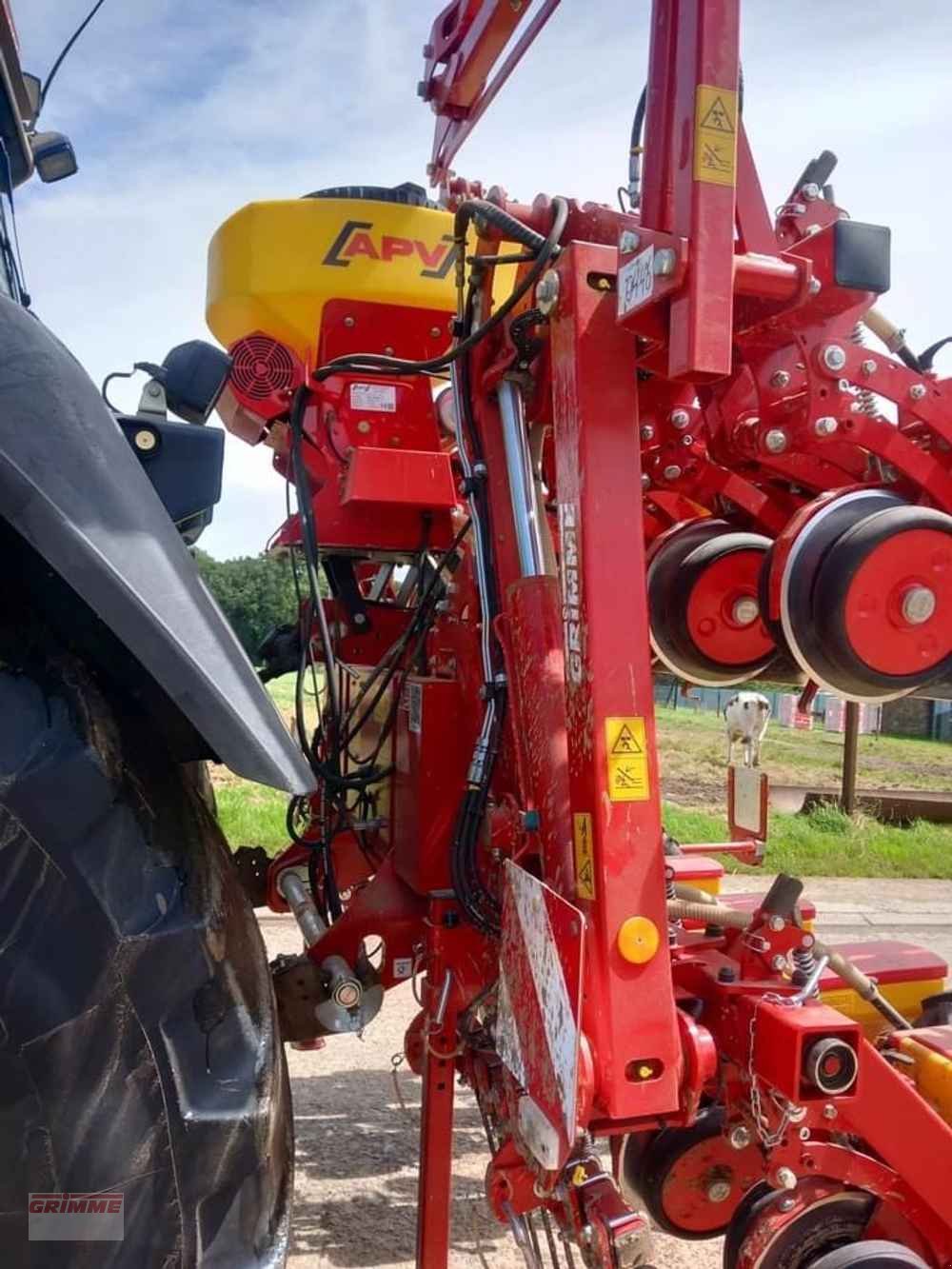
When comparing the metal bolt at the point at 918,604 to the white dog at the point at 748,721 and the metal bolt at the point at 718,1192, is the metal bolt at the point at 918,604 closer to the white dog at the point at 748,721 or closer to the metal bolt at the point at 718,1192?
the white dog at the point at 748,721

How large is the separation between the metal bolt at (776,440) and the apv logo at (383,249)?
1.03m

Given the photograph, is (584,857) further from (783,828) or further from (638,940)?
(783,828)

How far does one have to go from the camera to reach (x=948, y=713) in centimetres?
2280

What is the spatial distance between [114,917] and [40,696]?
282 millimetres

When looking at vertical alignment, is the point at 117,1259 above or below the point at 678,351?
below

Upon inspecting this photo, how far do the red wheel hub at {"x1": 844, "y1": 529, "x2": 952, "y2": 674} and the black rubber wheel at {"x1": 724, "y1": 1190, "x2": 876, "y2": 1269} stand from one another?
1097 millimetres

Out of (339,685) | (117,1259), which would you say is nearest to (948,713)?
(339,685)

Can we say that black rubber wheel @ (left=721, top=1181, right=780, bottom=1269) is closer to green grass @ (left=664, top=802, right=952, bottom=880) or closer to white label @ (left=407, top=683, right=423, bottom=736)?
white label @ (left=407, top=683, right=423, bottom=736)

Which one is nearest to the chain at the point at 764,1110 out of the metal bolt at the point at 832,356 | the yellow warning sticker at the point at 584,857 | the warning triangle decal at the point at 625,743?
the yellow warning sticker at the point at 584,857

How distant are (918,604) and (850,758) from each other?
687 cm

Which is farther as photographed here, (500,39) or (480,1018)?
(500,39)

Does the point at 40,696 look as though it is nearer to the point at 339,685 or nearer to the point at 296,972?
the point at 296,972

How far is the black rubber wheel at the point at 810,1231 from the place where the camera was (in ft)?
6.80

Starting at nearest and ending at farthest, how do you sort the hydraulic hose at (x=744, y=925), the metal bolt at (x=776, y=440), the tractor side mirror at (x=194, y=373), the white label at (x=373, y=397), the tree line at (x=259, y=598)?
the tractor side mirror at (x=194, y=373) → the metal bolt at (x=776, y=440) → the hydraulic hose at (x=744, y=925) → the white label at (x=373, y=397) → the tree line at (x=259, y=598)
